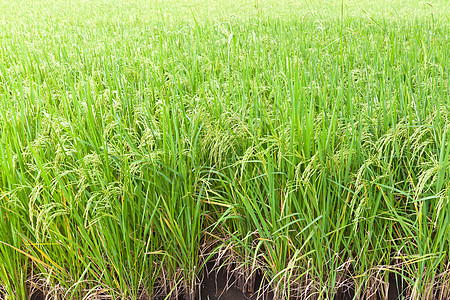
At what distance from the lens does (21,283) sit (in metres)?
1.52

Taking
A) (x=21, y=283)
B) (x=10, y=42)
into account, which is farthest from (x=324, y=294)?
(x=10, y=42)

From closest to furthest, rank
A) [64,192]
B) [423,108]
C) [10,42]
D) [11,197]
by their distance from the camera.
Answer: [64,192], [11,197], [423,108], [10,42]

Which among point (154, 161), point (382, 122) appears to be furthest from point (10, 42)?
point (382, 122)

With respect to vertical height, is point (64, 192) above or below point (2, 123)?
below

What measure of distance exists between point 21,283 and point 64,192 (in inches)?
18.4

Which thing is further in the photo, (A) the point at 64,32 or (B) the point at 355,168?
(A) the point at 64,32

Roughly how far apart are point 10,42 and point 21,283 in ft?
10.2

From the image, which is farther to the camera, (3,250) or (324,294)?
(324,294)

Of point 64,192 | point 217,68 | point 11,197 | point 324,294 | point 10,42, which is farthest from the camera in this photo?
point 10,42

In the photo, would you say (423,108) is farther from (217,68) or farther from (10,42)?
(10,42)

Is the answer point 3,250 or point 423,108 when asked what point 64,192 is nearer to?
point 3,250

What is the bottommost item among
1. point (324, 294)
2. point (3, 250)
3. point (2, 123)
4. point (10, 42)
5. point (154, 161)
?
point (324, 294)

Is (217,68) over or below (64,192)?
over

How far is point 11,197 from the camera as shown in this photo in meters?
1.48
